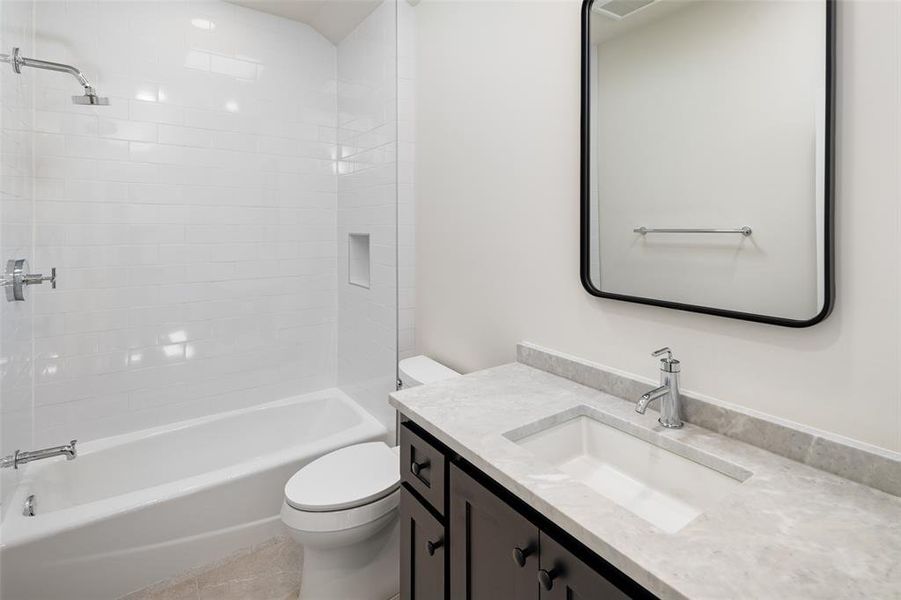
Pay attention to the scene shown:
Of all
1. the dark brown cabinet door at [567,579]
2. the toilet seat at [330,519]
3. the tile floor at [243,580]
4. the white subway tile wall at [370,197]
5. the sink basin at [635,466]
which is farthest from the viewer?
the white subway tile wall at [370,197]

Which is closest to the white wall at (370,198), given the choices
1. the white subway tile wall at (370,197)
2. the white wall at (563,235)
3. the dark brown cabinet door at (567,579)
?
the white subway tile wall at (370,197)

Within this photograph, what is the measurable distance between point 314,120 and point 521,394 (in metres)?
2.21

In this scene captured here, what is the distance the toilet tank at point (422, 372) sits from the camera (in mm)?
1897

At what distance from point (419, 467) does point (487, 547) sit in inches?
12.0

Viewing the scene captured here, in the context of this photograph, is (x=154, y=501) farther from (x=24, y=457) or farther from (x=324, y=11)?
(x=324, y=11)

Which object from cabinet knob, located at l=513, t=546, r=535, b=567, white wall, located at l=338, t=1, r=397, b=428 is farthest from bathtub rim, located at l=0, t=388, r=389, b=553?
cabinet knob, located at l=513, t=546, r=535, b=567

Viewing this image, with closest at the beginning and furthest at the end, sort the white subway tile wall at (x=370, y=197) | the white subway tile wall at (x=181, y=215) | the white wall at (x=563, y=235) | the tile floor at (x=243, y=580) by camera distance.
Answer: the white wall at (x=563, y=235), the tile floor at (x=243, y=580), the white subway tile wall at (x=181, y=215), the white subway tile wall at (x=370, y=197)

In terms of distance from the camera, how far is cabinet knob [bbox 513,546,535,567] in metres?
0.87

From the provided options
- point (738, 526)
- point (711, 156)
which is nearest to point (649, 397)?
point (738, 526)

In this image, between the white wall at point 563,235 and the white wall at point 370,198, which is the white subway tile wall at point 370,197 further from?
the white wall at point 563,235

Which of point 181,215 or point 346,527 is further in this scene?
point 181,215

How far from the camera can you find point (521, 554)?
Answer: 2.90ft

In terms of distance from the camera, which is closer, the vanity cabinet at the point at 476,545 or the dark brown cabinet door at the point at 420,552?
the vanity cabinet at the point at 476,545

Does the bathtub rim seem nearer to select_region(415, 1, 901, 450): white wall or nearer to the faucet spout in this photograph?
select_region(415, 1, 901, 450): white wall
